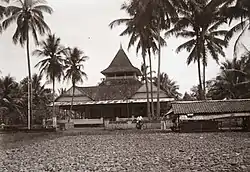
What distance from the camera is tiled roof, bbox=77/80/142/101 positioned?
1204 inches

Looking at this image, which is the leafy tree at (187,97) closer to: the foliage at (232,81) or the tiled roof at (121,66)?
the tiled roof at (121,66)

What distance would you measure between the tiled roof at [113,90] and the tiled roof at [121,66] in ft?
4.02

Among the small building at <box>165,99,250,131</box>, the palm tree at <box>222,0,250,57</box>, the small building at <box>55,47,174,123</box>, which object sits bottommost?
the small building at <box>165,99,250,131</box>

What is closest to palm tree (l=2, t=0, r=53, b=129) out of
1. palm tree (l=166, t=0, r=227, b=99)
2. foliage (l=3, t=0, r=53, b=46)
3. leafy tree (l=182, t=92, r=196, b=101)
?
foliage (l=3, t=0, r=53, b=46)

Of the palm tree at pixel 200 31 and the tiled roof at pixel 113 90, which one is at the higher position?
the palm tree at pixel 200 31

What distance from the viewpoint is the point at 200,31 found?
77.7ft

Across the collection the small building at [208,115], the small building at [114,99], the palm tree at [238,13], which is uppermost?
the palm tree at [238,13]

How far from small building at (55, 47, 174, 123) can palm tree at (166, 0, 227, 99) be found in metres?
5.23

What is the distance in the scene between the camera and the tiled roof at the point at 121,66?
1356 inches

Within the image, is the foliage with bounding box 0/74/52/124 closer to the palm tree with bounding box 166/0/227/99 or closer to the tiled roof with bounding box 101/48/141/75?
the tiled roof with bounding box 101/48/141/75

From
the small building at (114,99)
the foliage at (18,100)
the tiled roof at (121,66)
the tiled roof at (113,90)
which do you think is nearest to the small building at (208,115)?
the small building at (114,99)

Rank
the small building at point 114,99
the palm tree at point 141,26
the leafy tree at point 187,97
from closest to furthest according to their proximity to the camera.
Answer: the palm tree at point 141,26 < the small building at point 114,99 < the leafy tree at point 187,97

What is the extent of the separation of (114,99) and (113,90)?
1.71 meters

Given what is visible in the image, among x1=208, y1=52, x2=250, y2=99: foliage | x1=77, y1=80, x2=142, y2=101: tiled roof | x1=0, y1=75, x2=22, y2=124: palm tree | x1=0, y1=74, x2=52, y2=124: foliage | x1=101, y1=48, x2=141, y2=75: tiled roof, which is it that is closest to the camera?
x1=208, y1=52, x2=250, y2=99: foliage
